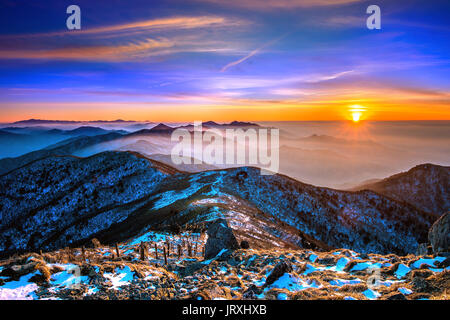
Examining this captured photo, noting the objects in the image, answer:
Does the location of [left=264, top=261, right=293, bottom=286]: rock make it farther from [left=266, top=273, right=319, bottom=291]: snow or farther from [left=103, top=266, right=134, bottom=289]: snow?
[left=103, top=266, right=134, bottom=289]: snow

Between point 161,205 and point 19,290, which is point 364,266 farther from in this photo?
point 161,205

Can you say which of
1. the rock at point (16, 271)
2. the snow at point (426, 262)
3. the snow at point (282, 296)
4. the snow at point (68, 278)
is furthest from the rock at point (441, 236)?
the rock at point (16, 271)

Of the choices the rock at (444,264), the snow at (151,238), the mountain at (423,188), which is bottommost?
the mountain at (423,188)

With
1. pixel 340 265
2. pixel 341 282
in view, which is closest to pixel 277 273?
pixel 341 282

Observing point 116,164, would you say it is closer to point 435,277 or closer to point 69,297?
point 69,297

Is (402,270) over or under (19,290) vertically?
under

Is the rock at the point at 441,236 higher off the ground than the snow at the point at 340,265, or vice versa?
the rock at the point at 441,236

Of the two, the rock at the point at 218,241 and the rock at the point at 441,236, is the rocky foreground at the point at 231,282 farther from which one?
the rock at the point at 218,241
